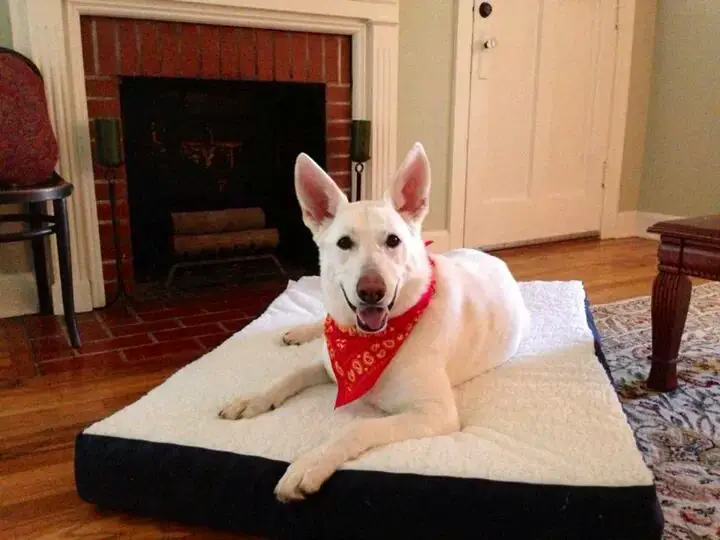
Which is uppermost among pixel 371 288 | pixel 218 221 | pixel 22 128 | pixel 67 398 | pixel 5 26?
pixel 5 26

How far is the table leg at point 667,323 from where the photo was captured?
1.99 m

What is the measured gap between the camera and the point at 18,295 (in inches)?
111

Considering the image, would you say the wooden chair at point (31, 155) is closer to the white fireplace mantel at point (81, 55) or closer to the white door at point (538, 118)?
the white fireplace mantel at point (81, 55)

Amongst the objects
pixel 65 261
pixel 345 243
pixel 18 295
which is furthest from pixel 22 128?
pixel 345 243

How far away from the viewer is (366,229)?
148cm

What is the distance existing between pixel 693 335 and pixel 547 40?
7.67ft

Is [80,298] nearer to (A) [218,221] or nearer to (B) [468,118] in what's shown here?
(A) [218,221]

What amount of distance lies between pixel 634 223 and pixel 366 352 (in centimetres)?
387

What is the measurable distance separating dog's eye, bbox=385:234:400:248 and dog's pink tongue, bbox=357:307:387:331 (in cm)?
15

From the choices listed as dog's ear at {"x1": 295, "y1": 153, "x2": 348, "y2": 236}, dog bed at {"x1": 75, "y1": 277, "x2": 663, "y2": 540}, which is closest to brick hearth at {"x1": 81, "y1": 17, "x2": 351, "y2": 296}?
dog bed at {"x1": 75, "y1": 277, "x2": 663, "y2": 540}

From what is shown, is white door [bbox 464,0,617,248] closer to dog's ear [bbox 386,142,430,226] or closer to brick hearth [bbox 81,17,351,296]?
brick hearth [bbox 81,17,351,296]

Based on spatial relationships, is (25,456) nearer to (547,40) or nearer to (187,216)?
(187,216)

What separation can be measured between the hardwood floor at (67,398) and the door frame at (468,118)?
26.4 inches

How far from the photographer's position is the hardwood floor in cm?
145
